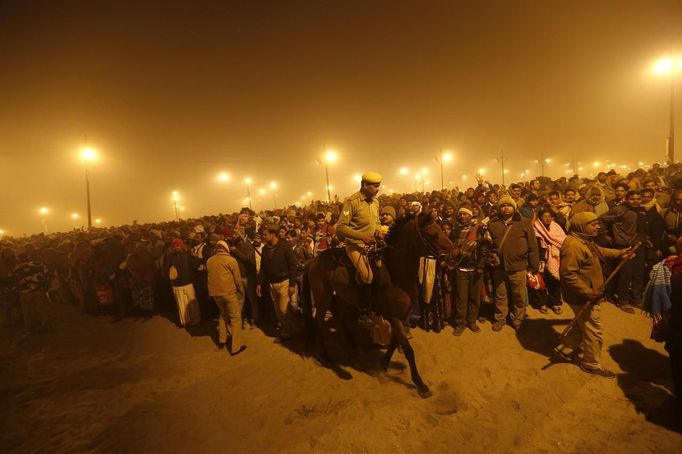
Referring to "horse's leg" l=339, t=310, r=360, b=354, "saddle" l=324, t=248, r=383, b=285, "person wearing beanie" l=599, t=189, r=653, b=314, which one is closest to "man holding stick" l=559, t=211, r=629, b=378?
"person wearing beanie" l=599, t=189, r=653, b=314

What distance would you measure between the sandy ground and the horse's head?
232 centimetres

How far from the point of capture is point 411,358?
504cm

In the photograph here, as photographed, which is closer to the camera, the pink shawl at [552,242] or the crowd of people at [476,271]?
the crowd of people at [476,271]

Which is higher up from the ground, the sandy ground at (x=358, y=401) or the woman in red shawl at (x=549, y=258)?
the woman in red shawl at (x=549, y=258)

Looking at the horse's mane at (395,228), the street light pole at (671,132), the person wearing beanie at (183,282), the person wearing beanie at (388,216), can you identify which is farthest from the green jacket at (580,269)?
the street light pole at (671,132)

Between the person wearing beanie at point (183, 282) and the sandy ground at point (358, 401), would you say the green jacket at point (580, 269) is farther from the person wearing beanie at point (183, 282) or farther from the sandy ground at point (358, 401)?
the person wearing beanie at point (183, 282)

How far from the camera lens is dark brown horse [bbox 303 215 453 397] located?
15.5 ft

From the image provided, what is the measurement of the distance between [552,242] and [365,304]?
4617 mm

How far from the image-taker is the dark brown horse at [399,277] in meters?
4.73

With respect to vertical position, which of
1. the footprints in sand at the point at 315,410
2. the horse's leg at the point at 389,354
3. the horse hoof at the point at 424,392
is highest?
the horse's leg at the point at 389,354

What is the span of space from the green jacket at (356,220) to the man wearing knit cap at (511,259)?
2.85m

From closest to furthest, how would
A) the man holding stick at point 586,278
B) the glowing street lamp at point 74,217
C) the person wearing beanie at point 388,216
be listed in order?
the man holding stick at point 586,278 < the person wearing beanie at point 388,216 < the glowing street lamp at point 74,217

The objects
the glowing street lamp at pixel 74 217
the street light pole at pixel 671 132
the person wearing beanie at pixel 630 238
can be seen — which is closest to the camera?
the person wearing beanie at pixel 630 238

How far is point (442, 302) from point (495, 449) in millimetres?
3341
